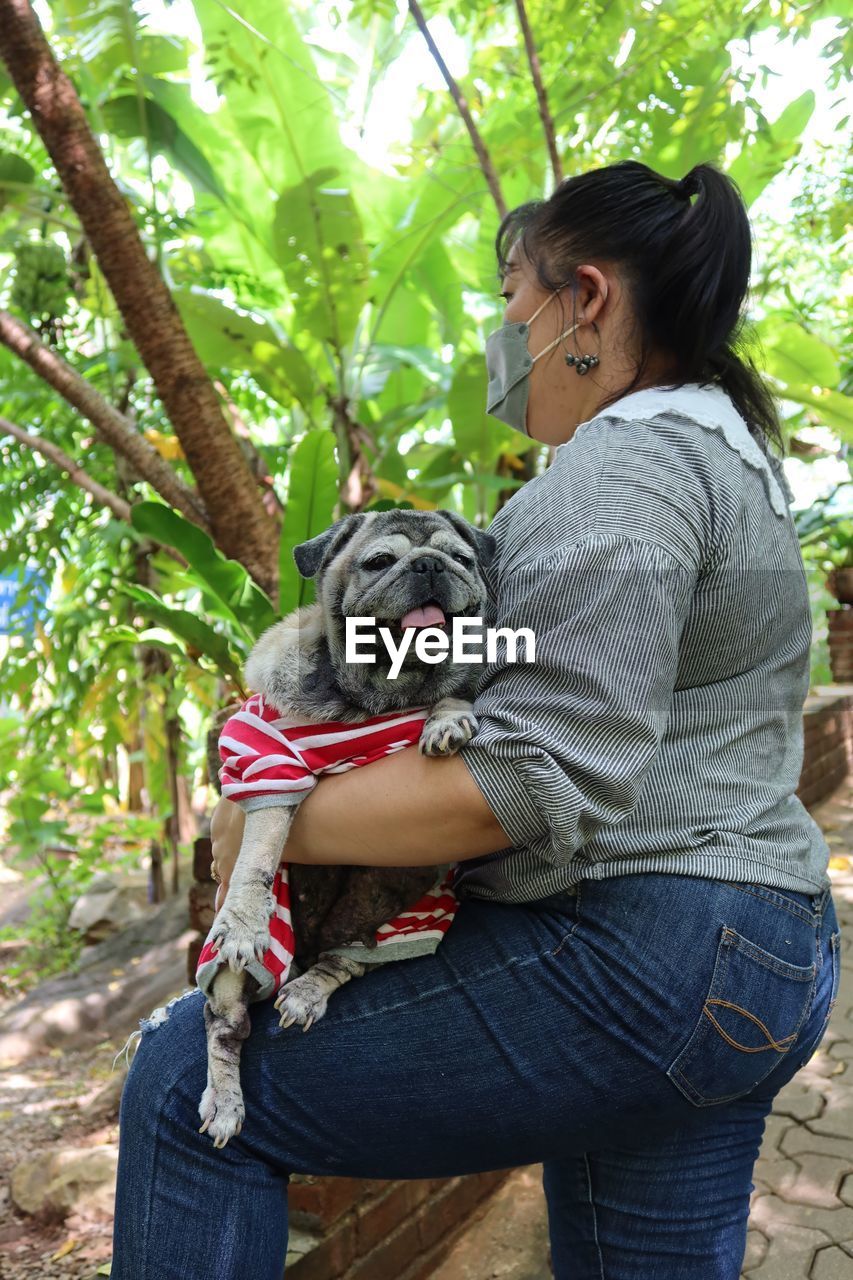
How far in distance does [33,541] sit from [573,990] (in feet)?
16.1

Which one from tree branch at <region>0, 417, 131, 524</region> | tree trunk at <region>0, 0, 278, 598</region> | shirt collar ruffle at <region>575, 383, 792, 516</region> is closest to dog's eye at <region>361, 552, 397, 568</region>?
shirt collar ruffle at <region>575, 383, 792, 516</region>

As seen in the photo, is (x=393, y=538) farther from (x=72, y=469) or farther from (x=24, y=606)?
(x=24, y=606)

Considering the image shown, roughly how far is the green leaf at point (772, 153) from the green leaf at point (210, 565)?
362cm

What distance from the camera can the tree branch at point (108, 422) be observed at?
3.63m

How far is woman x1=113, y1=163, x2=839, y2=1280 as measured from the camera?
1.25 metres

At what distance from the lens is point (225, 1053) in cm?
132

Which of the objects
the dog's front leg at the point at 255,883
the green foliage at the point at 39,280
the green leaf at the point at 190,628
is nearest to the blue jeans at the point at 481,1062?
the dog's front leg at the point at 255,883

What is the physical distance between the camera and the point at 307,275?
4328mm

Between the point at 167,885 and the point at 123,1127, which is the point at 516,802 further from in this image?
the point at 167,885

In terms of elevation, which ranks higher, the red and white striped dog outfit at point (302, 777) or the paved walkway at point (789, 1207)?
the red and white striped dog outfit at point (302, 777)

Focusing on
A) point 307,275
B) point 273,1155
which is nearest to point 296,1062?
point 273,1155

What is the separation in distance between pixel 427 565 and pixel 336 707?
0.85 feet

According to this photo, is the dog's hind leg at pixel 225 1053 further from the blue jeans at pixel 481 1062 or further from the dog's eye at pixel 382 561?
the dog's eye at pixel 382 561

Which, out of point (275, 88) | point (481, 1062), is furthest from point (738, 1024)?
point (275, 88)
